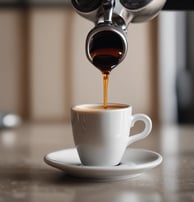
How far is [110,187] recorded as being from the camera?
2.29 feet

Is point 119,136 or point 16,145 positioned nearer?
point 119,136

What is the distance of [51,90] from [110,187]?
978mm

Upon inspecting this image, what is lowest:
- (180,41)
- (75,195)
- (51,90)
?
(75,195)

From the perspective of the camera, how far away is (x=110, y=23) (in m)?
0.71

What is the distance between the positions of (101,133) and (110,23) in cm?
16

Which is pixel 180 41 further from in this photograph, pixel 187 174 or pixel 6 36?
pixel 187 174

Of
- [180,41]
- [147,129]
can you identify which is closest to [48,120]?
[180,41]

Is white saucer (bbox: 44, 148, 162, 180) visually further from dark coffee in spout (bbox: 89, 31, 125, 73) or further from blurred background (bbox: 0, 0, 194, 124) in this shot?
blurred background (bbox: 0, 0, 194, 124)

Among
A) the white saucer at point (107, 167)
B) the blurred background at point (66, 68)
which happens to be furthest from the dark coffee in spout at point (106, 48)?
the blurred background at point (66, 68)

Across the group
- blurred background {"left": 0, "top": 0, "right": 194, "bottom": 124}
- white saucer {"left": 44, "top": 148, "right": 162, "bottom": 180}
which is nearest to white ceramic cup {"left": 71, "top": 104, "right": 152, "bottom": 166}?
white saucer {"left": 44, "top": 148, "right": 162, "bottom": 180}

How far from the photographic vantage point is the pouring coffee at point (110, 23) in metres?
0.69

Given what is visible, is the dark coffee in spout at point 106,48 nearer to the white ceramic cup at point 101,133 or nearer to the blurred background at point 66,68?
the white ceramic cup at point 101,133

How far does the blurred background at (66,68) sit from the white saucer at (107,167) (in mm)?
→ 810

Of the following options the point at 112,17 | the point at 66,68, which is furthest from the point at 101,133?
the point at 66,68
